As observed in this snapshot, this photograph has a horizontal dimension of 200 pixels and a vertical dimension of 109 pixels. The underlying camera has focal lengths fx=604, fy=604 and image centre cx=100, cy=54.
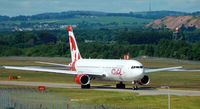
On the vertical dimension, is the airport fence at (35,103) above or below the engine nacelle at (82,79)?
above

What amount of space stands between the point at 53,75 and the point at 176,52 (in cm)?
8010

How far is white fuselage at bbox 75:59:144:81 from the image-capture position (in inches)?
3042

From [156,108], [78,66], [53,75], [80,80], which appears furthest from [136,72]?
[53,75]

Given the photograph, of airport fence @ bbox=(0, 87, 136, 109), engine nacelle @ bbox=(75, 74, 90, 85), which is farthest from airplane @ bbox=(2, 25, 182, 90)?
airport fence @ bbox=(0, 87, 136, 109)

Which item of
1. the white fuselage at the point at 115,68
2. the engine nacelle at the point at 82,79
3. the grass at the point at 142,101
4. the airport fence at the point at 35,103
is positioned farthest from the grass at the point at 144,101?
the engine nacelle at the point at 82,79

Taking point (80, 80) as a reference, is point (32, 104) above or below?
above

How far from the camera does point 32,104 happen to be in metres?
46.1

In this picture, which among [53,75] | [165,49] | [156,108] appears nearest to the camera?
[156,108]

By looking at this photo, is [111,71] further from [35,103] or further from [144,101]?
[35,103]

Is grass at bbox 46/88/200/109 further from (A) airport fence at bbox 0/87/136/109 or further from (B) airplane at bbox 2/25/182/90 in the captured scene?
(A) airport fence at bbox 0/87/136/109

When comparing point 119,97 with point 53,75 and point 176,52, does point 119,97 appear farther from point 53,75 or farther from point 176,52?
point 176,52

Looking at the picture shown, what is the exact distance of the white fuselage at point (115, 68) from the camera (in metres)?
77.3

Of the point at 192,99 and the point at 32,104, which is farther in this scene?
the point at 192,99

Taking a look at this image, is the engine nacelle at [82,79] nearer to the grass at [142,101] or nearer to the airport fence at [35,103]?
the grass at [142,101]
